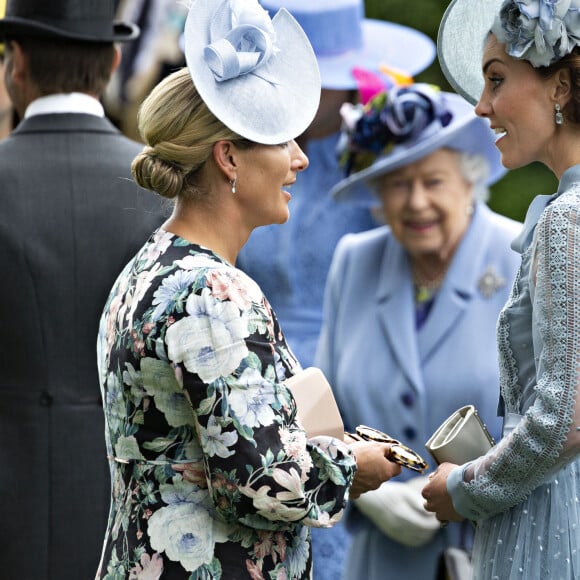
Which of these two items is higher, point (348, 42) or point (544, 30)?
point (544, 30)

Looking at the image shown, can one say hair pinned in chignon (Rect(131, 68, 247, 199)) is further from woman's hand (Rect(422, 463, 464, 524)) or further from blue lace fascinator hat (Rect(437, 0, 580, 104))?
woman's hand (Rect(422, 463, 464, 524))

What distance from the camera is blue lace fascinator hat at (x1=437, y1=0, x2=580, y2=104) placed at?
2.51m

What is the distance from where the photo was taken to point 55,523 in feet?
12.0

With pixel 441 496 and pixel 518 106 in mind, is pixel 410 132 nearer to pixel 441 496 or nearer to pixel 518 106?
pixel 518 106

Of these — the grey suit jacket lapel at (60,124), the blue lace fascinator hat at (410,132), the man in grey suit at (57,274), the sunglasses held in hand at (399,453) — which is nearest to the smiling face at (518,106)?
the sunglasses held in hand at (399,453)

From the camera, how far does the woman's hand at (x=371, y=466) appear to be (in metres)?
2.72

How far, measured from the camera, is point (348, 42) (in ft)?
18.0

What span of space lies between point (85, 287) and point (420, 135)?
153cm

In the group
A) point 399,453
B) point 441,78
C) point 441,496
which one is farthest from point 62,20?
point 441,78

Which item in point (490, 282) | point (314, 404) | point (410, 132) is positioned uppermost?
point (314, 404)

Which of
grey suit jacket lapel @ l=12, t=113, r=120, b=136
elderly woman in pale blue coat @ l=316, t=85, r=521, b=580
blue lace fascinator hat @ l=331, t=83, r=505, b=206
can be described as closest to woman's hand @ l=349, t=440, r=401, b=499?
elderly woman in pale blue coat @ l=316, t=85, r=521, b=580

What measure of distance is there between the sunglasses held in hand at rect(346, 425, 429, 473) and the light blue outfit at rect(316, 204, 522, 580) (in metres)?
1.30

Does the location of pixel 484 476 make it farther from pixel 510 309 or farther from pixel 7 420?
pixel 7 420

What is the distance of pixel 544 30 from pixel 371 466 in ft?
3.35
